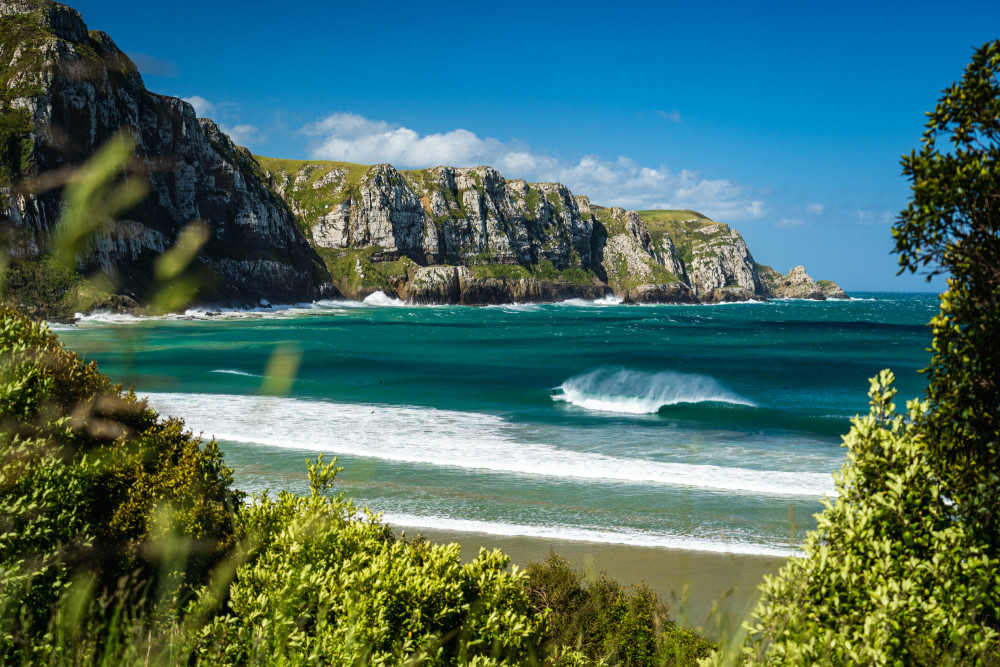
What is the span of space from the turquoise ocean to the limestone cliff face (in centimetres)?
4384

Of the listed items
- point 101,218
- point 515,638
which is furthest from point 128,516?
point 101,218

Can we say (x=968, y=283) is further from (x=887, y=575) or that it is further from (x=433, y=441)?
(x=433, y=441)

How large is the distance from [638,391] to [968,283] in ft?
109

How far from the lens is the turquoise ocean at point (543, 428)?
50.8ft

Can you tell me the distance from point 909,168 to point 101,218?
237 inches

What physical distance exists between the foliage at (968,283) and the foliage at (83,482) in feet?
23.6

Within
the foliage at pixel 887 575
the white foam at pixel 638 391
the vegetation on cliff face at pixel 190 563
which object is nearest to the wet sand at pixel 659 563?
the vegetation on cliff face at pixel 190 563

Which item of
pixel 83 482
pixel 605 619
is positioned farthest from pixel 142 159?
pixel 605 619

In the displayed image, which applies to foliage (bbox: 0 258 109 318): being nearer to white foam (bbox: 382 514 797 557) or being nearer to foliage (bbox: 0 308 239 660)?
foliage (bbox: 0 308 239 660)

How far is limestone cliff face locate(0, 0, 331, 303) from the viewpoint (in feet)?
328

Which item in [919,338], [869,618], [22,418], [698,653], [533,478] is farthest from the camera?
[919,338]

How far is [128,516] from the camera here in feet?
21.4

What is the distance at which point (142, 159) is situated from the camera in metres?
72.6

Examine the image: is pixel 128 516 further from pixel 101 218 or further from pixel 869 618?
pixel 869 618
